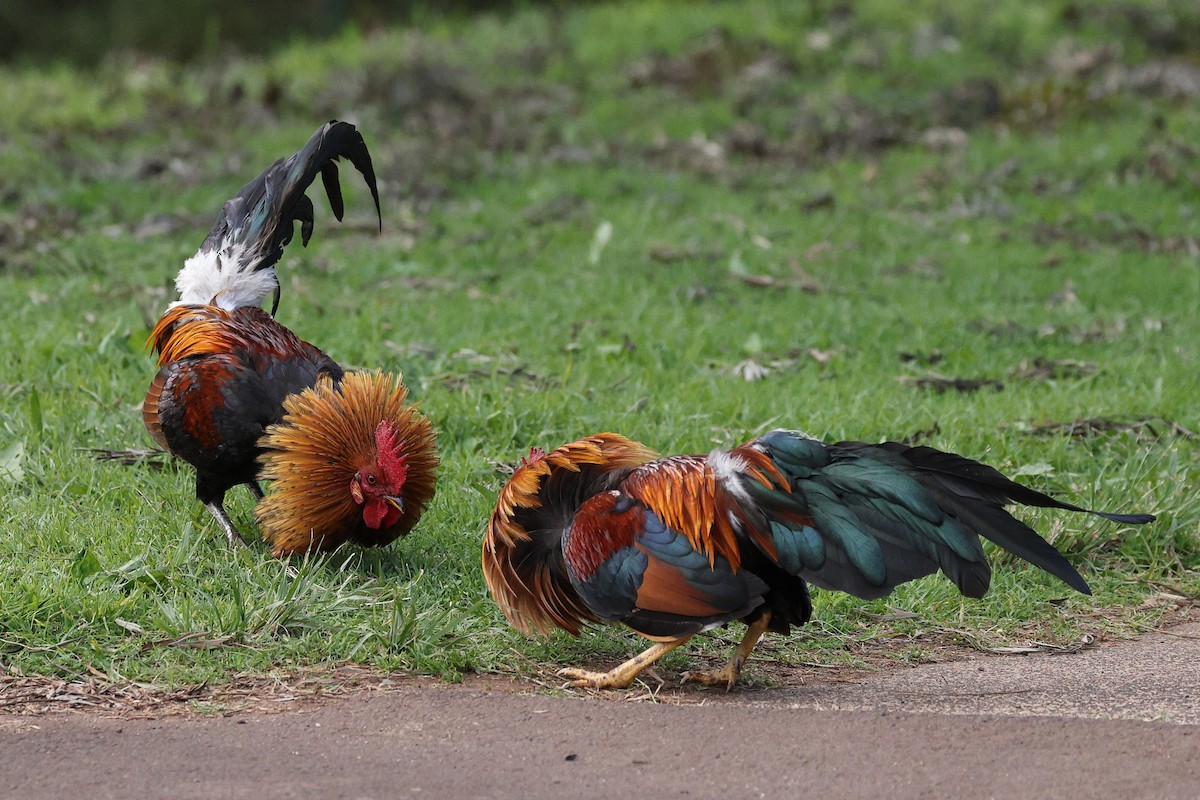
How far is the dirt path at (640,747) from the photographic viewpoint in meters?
3.38

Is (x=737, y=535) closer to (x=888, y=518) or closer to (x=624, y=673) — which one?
(x=888, y=518)

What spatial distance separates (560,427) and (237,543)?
1791 millimetres

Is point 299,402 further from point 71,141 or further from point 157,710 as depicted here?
point 71,141

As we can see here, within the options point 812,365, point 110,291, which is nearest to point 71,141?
point 110,291

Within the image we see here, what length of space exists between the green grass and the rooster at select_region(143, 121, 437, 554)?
0.21 metres

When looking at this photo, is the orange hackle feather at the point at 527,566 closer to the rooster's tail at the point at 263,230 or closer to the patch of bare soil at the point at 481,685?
the patch of bare soil at the point at 481,685

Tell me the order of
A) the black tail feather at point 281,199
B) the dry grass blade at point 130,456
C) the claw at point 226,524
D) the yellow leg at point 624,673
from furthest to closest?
the dry grass blade at point 130,456 → the black tail feather at point 281,199 → the claw at point 226,524 → the yellow leg at point 624,673

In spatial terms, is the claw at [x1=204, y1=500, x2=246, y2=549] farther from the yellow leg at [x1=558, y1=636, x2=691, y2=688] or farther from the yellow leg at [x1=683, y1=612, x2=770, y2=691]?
the yellow leg at [x1=683, y1=612, x2=770, y2=691]

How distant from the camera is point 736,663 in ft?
13.9

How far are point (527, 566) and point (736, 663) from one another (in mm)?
735

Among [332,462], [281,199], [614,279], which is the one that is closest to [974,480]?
[332,462]

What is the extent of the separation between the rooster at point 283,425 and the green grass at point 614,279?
0.68 feet

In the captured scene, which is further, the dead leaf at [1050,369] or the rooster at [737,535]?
the dead leaf at [1050,369]

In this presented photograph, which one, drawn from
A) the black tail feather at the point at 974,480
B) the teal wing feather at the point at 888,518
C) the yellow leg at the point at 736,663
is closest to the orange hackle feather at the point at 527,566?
the yellow leg at the point at 736,663
